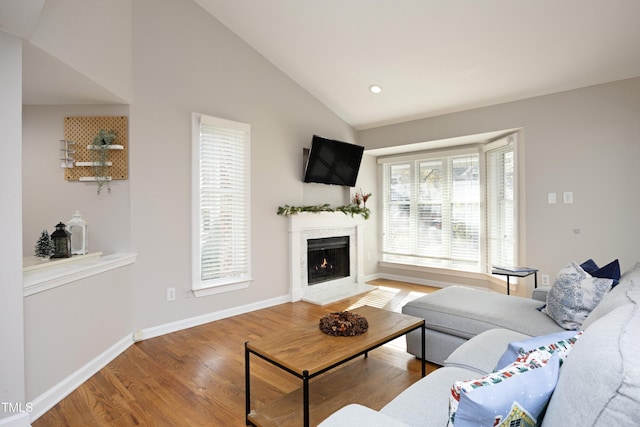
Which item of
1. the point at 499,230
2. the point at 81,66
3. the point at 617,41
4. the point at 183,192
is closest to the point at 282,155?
the point at 183,192

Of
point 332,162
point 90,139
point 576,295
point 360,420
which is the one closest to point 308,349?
point 360,420

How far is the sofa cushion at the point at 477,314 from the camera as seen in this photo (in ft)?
7.30

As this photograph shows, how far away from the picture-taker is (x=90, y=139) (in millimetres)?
3160

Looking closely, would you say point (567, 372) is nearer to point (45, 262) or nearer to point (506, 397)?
point (506, 397)

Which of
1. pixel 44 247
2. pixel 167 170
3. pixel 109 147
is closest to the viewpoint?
pixel 44 247

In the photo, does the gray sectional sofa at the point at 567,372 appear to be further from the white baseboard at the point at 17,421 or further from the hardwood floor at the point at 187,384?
the white baseboard at the point at 17,421

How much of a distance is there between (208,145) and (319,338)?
8.29 ft

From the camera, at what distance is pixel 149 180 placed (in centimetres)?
328

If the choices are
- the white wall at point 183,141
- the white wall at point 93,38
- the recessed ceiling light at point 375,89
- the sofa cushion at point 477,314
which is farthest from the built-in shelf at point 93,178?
the recessed ceiling light at point 375,89

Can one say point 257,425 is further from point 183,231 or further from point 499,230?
point 499,230

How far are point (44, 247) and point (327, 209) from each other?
10.6 feet

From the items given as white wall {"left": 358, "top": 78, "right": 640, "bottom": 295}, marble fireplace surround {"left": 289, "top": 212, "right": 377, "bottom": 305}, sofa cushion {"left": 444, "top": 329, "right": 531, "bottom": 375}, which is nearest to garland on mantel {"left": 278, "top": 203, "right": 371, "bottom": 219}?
marble fireplace surround {"left": 289, "top": 212, "right": 377, "bottom": 305}

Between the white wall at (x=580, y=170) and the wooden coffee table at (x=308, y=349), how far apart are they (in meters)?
2.58

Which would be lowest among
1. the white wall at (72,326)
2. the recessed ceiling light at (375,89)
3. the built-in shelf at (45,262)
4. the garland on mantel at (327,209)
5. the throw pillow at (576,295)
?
the white wall at (72,326)
